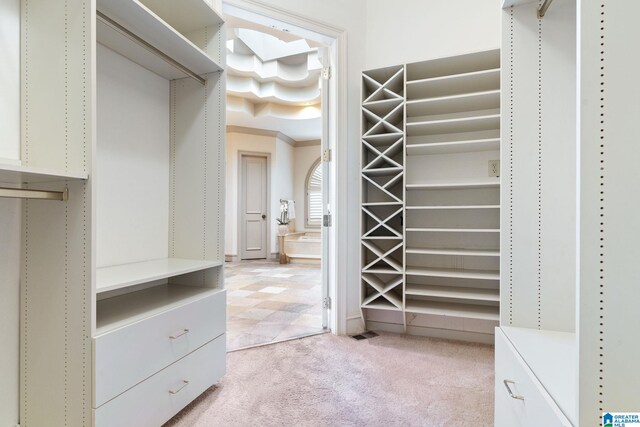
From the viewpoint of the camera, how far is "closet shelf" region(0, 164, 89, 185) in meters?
0.85

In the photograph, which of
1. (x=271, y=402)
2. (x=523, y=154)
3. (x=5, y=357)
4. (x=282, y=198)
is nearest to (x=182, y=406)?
(x=271, y=402)

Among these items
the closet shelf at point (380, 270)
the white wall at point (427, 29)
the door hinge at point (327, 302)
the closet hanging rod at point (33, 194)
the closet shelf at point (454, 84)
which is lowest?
the door hinge at point (327, 302)

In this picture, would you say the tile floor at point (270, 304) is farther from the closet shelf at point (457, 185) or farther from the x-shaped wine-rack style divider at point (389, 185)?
the closet shelf at point (457, 185)

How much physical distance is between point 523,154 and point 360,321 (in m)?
1.86

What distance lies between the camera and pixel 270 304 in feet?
11.2

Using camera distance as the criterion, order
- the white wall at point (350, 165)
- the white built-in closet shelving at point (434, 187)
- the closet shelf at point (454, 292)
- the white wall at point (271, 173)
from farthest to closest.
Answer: the white wall at point (271, 173) < the white wall at point (350, 165) < the white built-in closet shelving at point (434, 187) < the closet shelf at point (454, 292)

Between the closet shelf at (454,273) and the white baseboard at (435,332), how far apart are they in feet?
1.64

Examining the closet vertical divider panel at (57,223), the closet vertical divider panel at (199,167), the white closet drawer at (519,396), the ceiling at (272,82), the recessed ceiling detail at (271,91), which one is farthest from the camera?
the recessed ceiling detail at (271,91)

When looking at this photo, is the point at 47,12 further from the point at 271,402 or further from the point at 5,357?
the point at 271,402

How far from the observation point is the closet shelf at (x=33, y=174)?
850mm

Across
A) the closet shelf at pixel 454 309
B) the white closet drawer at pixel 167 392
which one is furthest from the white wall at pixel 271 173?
the white closet drawer at pixel 167 392

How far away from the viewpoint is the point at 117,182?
5.20 ft

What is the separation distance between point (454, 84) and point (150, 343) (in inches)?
99.1

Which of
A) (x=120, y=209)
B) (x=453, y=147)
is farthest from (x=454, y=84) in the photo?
(x=120, y=209)
